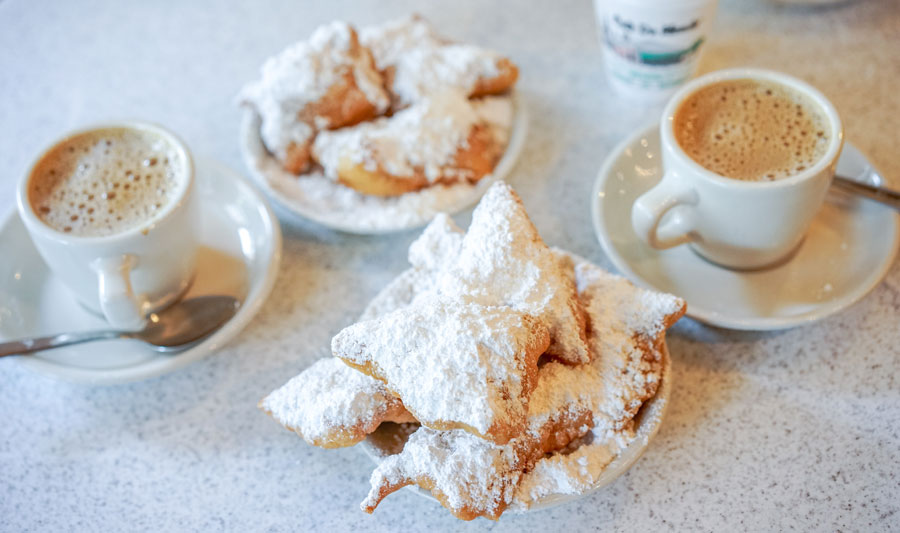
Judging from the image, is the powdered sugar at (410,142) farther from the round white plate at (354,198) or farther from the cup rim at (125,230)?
the cup rim at (125,230)

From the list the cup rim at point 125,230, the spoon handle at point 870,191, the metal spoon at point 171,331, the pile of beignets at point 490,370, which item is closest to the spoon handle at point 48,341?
the metal spoon at point 171,331

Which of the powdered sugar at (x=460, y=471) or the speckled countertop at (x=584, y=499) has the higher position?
the powdered sugar at (x=460, y=471)

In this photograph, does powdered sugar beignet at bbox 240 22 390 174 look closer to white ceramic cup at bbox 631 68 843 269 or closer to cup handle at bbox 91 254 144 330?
cup handle at bbox 91 254 144 330

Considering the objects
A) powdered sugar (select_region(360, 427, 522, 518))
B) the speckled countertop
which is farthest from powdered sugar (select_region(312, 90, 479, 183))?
powdered sugar (select_region(360, 427, 522, 518))

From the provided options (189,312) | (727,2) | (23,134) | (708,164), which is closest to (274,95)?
(189,312)

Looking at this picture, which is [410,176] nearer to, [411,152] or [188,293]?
[411,152]

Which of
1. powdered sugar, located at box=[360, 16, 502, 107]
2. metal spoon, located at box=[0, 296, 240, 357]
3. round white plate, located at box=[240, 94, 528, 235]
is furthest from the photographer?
powdered sugar, located at box=[360, 16, 502, 107]
